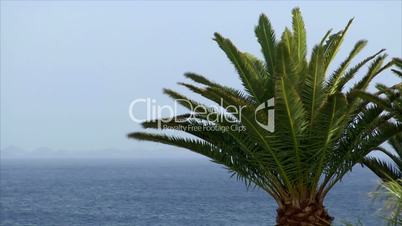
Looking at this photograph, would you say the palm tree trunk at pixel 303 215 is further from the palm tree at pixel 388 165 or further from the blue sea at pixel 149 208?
the blue sea at pixel 149 208

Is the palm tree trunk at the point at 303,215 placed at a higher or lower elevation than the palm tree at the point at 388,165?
lower

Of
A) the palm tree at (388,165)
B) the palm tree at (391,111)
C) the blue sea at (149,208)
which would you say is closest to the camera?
the palm tree at (388,165)

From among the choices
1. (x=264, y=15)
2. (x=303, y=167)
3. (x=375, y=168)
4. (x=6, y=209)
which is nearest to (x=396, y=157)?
(x=375, y=168)

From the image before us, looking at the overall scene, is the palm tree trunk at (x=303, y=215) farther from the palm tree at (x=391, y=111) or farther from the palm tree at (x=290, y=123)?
the palm tree at (x=391, y=111)

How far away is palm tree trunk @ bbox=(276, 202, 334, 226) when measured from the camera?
12.4 meters

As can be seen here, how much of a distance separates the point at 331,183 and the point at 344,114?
67.5 inches

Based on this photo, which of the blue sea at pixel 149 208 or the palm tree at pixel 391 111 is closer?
the palm tree at pixel 391 111

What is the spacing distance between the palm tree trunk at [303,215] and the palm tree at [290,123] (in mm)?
20

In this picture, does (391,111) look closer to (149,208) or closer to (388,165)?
(388,165)

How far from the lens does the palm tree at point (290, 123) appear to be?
11.6m

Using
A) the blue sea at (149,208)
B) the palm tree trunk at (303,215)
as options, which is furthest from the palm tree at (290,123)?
the blue sea at (149,208)

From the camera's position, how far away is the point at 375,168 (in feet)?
51.7

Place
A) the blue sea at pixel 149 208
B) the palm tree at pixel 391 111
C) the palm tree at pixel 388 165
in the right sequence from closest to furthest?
the palm tree at pixel 388 165
the palm tree at pixel 391 111
the blue sea at pixel 149 208

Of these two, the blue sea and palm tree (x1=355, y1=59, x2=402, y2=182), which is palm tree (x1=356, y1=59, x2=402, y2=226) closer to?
palm tree (x1=355, y1=59, x2=402, y2=182)
